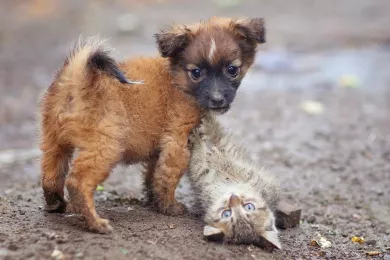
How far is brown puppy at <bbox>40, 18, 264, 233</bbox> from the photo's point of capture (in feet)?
17.9

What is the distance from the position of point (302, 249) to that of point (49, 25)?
12090 millimetres

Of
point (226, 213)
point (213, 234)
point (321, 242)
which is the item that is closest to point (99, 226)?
point (213, 234)

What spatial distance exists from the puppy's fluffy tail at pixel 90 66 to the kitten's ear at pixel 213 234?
147cm

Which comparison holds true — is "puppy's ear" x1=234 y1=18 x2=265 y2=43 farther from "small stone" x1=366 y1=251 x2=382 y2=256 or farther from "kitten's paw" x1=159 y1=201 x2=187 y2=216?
"small stone" x1=366 y1=251 x2=382 y2=256

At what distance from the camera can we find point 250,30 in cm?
638

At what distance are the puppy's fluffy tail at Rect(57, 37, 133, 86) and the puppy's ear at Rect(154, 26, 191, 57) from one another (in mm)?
780

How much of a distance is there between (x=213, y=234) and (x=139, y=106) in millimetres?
1395

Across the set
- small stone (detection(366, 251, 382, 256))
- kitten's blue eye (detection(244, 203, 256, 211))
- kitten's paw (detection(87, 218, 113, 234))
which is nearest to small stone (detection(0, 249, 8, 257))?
kitten's paw (detection(87, 218, 113, 234))

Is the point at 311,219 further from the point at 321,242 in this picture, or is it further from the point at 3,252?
the point at 3,252

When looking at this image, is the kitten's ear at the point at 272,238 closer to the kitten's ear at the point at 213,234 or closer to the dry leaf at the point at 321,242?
the kitten's ear at the point at 213,234

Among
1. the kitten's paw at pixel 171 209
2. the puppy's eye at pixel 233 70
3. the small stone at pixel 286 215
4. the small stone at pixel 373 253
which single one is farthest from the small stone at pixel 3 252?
the small stone at pixel 373 253

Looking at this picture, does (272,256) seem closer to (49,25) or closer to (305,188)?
(305,188)

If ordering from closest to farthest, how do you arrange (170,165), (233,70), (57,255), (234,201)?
(57,255) → (234,201) → (170,165) → (233,70)

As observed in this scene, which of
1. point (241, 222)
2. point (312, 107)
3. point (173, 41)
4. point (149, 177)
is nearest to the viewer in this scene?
point (241, 222)
